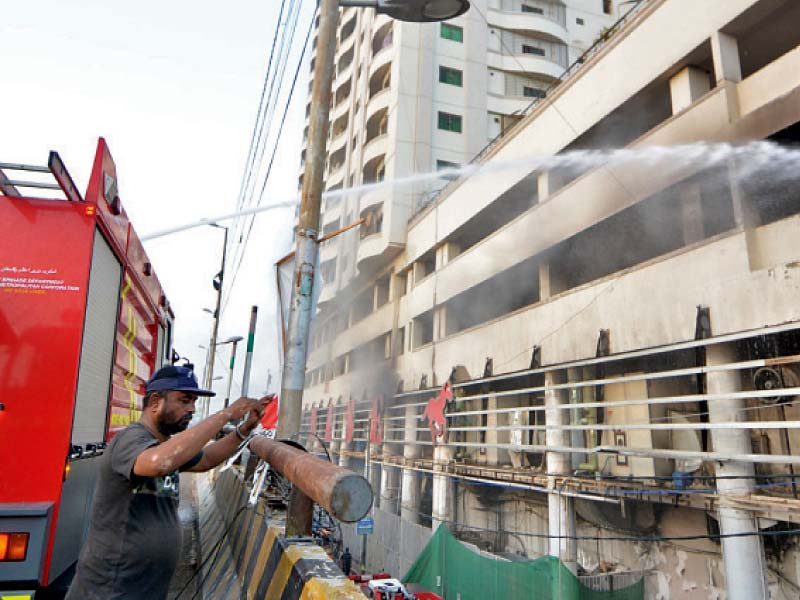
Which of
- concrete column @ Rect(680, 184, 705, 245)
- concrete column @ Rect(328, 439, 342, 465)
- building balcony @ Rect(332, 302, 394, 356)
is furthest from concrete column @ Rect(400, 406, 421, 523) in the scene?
concrete column @ Rect(680, 184, 705, 245)

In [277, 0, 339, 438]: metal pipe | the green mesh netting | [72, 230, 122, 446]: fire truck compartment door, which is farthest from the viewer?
the green mesh netting

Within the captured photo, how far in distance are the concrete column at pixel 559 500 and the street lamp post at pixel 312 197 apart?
32.5 ft

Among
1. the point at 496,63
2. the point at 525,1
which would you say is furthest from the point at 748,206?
the point at 525,1

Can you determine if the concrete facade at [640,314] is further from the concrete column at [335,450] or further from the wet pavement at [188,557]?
the concrete column at [335,450]

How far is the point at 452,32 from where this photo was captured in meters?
27.7

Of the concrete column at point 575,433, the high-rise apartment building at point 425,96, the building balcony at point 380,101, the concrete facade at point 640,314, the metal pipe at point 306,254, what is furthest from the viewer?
the building balcony at point 380,101

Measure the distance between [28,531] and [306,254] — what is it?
9.95ft

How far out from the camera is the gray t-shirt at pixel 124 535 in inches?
87.2

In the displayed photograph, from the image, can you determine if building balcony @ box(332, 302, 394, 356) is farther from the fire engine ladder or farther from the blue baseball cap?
the blue baseball cap

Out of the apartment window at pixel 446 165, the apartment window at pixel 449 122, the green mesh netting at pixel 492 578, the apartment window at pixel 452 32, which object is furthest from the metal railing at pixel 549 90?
the green mesh netting at pixel 492 578

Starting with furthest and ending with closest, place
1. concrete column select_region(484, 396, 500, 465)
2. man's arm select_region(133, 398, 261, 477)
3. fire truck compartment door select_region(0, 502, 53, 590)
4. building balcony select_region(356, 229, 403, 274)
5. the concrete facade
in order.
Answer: building balcony select_region(356, 229, 403, 274) → concrete column select_region(484, 396, 500, 465) → the concrete facade → fire truck compartment door select_region(0, 502, 53, 590) → man's arm select_region(133, 398, 261, 477)

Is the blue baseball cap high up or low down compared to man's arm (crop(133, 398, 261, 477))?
up

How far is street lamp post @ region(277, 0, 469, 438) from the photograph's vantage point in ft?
16.2

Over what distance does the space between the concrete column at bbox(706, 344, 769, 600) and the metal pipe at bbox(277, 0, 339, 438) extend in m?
7.69
